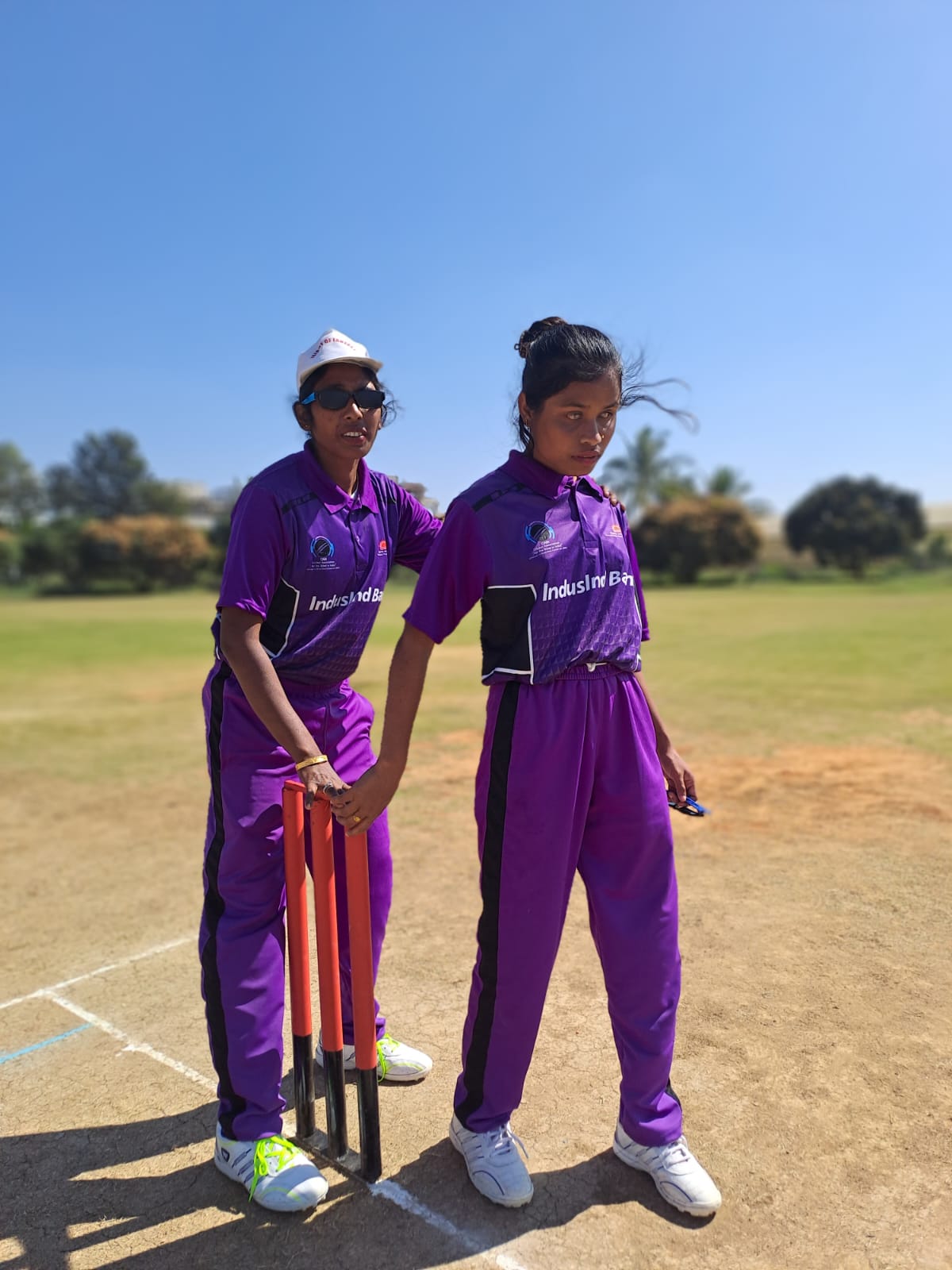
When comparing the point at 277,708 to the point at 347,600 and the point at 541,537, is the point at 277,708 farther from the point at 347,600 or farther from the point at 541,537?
the point at 541,537

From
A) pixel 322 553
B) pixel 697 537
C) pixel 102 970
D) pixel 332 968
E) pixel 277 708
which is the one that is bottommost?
pixel 102 970

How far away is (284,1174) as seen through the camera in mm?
2721

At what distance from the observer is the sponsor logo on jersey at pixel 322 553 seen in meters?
2.98

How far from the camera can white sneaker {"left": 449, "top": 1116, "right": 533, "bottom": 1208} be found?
269cm

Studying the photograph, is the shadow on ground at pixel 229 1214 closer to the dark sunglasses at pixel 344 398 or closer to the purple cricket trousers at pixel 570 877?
the purple cricket trousers at pixel 570 877

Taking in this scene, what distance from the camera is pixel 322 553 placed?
118 inches

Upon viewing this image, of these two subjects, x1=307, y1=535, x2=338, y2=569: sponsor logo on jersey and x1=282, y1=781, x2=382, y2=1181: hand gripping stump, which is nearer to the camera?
x1=282, y1=781, x2=382, y2=1181: hand gripping stump

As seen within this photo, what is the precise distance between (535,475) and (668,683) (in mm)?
10789

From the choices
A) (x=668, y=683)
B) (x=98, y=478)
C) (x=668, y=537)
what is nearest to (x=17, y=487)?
(x=98, y=478)

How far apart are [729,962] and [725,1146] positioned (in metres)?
1.35

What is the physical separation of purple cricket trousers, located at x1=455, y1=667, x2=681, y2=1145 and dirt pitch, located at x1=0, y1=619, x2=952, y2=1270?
0.93 ft

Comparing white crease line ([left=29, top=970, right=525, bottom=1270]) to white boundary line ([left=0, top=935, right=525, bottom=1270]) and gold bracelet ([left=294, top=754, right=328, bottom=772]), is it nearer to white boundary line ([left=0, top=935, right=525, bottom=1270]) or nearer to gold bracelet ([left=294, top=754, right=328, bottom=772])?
white boundary line ([left=0, top=935, right=525, bottom=1270])

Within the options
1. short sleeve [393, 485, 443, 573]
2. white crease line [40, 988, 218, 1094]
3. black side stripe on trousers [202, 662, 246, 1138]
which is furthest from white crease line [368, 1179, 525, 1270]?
short sleeve [393, 485, 443, 573]

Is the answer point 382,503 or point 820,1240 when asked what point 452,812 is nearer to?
point 382,503
